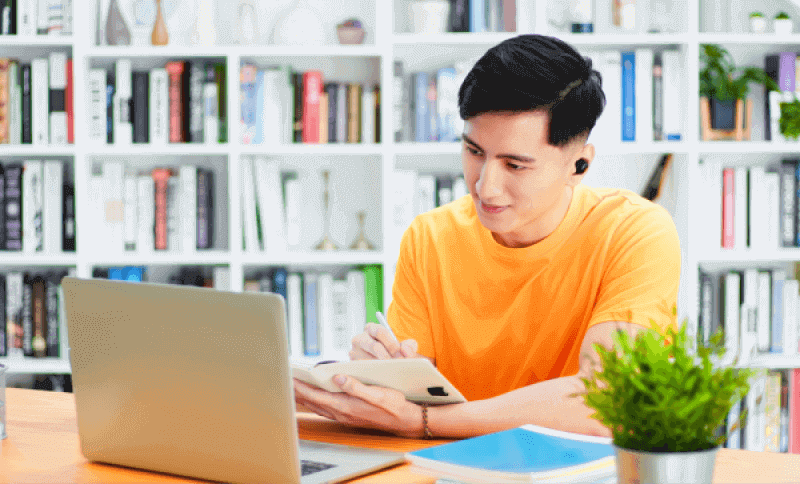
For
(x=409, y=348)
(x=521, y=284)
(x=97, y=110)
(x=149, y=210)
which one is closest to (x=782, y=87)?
(x=521, y=284)

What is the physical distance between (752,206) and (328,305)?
4.94ft

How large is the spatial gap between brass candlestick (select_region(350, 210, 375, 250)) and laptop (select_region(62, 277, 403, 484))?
1925mm

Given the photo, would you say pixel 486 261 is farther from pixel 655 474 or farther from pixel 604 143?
pixel 604 143

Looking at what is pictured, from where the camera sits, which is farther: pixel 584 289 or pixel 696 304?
pixel 696 304

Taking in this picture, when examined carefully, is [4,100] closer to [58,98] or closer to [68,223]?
[58,98]

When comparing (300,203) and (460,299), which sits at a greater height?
(300,203)

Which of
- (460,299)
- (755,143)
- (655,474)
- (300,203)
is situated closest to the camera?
(655,474)

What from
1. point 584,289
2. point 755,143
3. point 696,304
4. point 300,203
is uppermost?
point 755,143

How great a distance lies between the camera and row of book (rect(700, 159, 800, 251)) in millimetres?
2811

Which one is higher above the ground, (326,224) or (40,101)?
(40,101)

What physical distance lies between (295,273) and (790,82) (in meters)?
1.85

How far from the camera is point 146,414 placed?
0.92 meters

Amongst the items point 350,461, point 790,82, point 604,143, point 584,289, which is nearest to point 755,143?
point 790,82

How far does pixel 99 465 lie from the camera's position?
39.9 inches
